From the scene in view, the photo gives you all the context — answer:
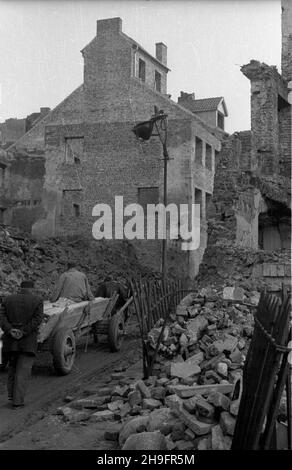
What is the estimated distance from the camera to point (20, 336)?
302 inches

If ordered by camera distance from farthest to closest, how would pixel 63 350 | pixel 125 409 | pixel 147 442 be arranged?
pixel 63 350 < pixel 125 409 < pixel 147 442

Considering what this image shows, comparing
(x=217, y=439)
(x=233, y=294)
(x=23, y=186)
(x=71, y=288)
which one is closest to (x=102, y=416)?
(x=217, y=439)

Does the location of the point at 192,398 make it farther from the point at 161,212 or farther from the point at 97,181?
the point at 97,181

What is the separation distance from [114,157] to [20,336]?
24.7 meters

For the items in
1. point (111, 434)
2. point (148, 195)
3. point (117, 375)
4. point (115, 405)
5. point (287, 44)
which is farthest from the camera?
point (148, 195)

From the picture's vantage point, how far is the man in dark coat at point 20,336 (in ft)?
25.1

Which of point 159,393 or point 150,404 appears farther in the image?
point 159,393

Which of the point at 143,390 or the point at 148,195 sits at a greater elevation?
the point at 148,195

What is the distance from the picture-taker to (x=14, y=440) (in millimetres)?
6207

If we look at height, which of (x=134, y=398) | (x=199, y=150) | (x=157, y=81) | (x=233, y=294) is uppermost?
(x=157, y=81)

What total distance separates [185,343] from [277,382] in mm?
5157

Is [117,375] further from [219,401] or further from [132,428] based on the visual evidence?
[219,401]

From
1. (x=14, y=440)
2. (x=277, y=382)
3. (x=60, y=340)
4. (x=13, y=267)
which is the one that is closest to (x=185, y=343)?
(x=60, y=340)

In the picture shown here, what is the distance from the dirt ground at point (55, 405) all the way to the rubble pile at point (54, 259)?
224 inches
